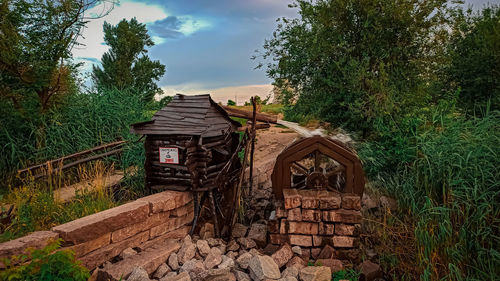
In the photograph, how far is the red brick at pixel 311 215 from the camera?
465cm

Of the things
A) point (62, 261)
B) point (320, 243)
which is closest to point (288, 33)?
point (320, 243)

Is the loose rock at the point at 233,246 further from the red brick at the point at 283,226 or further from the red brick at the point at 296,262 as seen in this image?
the red brick at the point at 296,262

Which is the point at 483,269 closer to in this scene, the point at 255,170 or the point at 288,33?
the point at 255,170

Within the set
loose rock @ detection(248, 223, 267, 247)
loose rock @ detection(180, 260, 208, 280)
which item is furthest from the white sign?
loose rock @ detection(248, 223, 267, 247)

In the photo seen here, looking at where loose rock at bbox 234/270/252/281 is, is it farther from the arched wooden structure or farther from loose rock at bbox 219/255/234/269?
the arched wooden structure

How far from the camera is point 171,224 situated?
483cm

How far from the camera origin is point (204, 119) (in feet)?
15.9

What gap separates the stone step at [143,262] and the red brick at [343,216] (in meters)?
1.87

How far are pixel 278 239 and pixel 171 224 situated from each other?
4.59 feet

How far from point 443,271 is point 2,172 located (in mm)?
7740

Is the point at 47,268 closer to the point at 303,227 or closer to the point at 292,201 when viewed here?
the point at 292,201

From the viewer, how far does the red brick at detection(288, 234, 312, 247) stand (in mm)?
4727

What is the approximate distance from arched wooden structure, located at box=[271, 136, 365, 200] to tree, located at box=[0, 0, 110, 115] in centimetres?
540

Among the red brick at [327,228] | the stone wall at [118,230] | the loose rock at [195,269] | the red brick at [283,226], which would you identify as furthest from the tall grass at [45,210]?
the red brick at [327,228]
